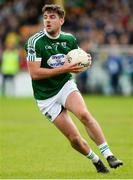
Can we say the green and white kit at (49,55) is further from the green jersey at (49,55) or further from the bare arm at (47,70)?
the bare arm at (47,70)

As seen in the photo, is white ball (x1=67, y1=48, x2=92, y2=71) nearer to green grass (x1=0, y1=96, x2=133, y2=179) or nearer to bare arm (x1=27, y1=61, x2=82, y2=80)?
bare arm (x1=27, y1=61, x2=82, y2=80)

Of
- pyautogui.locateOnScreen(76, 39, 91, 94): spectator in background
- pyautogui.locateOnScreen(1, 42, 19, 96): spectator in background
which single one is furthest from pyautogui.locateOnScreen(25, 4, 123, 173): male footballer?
pyautogui.locateOnScreen(76, 39, 91, 94): spectator in background

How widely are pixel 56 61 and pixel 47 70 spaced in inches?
11.2

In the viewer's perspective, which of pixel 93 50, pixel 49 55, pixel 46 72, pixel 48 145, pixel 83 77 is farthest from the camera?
pixel 93 50

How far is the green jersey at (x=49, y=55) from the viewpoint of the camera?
1112 centimetres

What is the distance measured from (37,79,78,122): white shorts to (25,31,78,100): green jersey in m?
0.05

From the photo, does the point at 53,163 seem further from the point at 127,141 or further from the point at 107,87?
the point at 107,87

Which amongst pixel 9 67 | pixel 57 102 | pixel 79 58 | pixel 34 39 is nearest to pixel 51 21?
pixel 34 39

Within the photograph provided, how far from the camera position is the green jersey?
11125 mm

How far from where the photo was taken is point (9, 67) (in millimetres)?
31375

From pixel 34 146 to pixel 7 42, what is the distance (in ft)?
58.7

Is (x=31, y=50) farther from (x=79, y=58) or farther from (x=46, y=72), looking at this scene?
(x=79, y=58)

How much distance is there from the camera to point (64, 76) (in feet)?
37.1

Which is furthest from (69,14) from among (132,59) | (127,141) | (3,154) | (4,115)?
(3,154)
